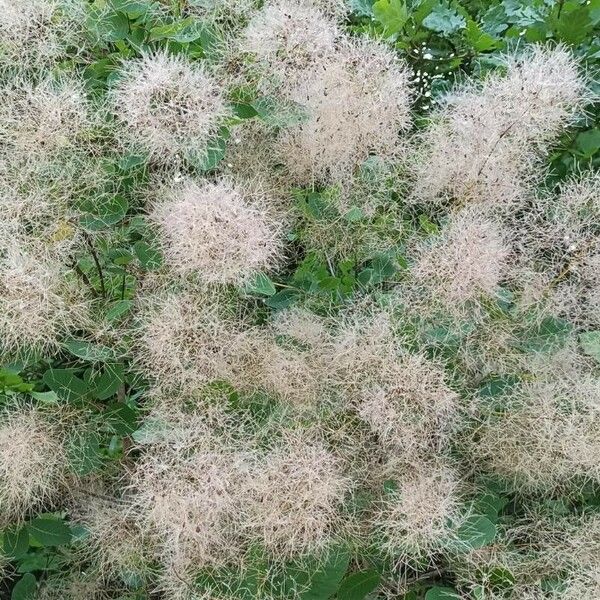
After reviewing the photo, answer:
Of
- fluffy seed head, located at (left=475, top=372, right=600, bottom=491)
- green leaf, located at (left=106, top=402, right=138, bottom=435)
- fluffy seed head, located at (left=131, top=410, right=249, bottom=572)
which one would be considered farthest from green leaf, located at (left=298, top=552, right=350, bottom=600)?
green leaf, located at (left=106, top=402, right=138, bottom=435)

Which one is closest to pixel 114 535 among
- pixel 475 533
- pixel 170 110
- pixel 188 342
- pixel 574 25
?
pixel 188 342

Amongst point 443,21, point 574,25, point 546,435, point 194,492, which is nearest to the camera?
point 194,492

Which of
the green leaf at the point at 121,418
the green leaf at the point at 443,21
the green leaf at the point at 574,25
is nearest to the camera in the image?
the green leaf at the point at 121,418

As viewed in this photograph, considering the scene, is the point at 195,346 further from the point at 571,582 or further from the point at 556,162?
the point at 556,162

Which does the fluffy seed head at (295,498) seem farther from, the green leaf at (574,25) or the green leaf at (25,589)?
the green leaf at (574,25)

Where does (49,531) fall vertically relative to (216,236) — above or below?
below

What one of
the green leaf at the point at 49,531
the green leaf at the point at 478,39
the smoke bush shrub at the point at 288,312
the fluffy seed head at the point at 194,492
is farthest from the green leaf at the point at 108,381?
the green leaf at the point at 478,39

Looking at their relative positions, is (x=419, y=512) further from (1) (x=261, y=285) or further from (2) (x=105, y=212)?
(2) (x=105, y=212)
